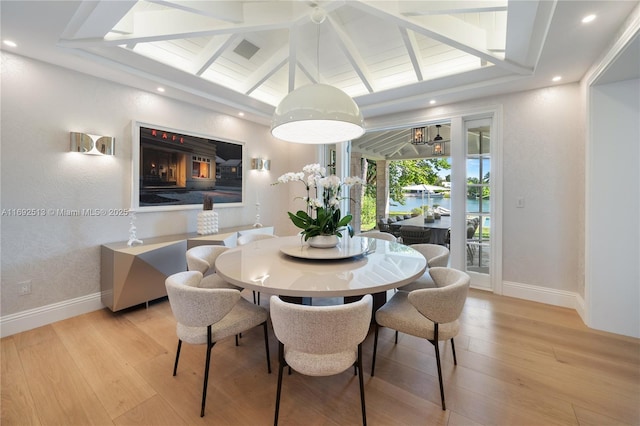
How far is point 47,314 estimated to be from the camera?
2641 millimetres

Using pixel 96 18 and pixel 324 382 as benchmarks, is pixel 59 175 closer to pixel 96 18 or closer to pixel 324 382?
pixel 96 18

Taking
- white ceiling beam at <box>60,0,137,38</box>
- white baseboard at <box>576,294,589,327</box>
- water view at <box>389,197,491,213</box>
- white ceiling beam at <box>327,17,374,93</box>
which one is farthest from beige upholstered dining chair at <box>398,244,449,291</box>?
water view at <box>389,197,491,213</box>

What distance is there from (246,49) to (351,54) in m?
1.22

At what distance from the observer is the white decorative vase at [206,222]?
3.67 meters

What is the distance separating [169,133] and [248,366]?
3001 millimetres

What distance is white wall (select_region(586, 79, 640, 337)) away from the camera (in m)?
2.40

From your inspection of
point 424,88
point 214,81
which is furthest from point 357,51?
point 214,81

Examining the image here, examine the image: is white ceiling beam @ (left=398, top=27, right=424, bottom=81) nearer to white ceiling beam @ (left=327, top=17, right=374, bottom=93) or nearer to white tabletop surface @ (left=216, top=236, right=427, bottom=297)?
white ceiling beam @ (left=327, top=17, right=374, bottom=93)

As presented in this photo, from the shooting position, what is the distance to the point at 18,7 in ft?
6.09

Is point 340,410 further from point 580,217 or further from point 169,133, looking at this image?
point 169,133

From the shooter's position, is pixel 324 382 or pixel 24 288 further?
pixel 24 288

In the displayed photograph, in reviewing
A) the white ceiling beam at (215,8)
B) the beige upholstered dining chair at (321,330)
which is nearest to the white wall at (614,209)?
the beige upholstered dining chair at (321,330)

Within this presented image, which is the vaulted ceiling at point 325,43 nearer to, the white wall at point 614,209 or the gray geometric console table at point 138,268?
the white wall at point 614,209

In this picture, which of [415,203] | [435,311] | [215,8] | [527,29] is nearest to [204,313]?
[435,311]
